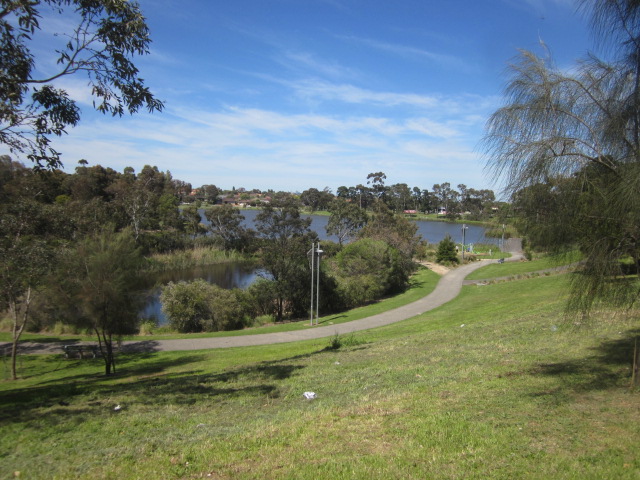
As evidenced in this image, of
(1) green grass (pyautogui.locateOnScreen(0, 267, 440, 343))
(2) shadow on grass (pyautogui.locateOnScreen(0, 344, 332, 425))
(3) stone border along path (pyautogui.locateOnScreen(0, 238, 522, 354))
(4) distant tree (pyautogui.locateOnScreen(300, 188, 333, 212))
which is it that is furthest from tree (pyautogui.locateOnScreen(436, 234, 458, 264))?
(4) distant tree (pyautogui.locateOnScreen(300, 188, 333, 212))

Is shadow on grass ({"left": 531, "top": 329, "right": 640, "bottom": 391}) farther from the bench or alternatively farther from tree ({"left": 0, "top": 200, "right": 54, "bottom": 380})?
the bench

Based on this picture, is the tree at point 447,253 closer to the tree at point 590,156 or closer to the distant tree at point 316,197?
the tree at point 590,156

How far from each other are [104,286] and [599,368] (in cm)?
1308

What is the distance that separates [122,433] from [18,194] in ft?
49.0

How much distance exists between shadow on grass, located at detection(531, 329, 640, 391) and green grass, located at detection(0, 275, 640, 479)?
→ 31mm

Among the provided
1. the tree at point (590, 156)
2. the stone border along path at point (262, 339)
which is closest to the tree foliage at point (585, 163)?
the tree at point (590, 156)

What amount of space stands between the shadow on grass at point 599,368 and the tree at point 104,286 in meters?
12.0

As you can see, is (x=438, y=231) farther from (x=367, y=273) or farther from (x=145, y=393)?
(x=145, y=393)

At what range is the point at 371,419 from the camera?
5891 mm

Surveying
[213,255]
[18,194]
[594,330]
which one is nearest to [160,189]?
[213,255]

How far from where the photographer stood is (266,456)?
4773mm

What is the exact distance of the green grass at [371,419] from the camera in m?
4.41

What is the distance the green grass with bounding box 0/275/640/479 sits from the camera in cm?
441

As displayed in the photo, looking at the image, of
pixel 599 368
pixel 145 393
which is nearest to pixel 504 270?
pixel 599 368
